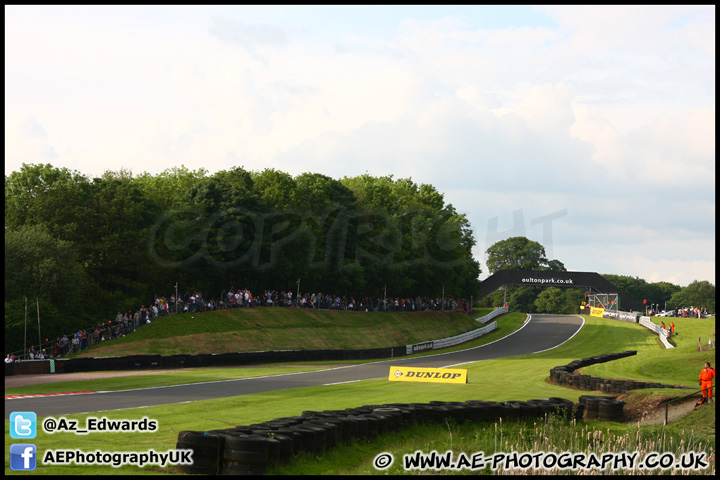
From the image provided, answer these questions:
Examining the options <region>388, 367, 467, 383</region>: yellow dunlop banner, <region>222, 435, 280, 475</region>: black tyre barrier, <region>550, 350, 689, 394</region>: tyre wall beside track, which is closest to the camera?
<region>222, 435, 280, 475</region>: black tyre barrier

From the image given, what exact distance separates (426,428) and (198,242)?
5028 cm

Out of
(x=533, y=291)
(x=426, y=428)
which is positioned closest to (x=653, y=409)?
(x=426, y=428)

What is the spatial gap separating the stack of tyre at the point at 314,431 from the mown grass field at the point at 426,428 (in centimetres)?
35

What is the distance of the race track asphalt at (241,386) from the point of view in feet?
83.3

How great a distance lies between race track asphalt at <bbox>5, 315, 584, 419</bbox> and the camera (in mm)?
25380

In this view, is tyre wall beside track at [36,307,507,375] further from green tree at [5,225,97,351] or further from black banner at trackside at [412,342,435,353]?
green tree at [5,225,97,351]

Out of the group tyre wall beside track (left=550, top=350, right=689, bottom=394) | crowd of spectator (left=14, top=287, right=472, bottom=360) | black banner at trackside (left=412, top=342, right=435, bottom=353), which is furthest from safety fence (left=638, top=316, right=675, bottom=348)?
tyre wall beside track (left=550, top=350, right=689, bottom=394)

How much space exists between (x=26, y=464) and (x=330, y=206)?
70575 mm

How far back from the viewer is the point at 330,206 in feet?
277

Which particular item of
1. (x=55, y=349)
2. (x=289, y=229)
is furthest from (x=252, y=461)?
(x=289, y=229)

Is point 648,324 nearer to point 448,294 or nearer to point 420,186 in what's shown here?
point 448,294
